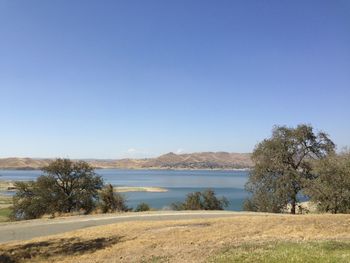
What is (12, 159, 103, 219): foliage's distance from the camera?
151 ft

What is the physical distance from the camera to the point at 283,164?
40906 millimetres

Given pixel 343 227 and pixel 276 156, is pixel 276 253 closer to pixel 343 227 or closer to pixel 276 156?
pixel 343 227

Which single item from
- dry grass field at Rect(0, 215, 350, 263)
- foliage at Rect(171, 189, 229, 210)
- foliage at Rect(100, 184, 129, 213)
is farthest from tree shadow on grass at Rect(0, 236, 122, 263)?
foliage at Rect(171, 189, 229, 210)

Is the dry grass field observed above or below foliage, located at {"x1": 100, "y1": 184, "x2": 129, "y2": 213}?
above

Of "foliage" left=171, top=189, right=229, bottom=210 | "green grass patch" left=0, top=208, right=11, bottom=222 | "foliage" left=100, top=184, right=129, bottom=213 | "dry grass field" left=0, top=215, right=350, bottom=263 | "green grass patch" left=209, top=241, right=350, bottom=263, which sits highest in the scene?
"green grass patch" left=209, top=241, right=350, bottom=263

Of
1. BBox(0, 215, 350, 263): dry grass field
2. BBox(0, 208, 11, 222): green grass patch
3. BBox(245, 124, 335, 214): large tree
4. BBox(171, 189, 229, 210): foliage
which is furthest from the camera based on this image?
BBox(0, 208, 11, 222): green grass patch

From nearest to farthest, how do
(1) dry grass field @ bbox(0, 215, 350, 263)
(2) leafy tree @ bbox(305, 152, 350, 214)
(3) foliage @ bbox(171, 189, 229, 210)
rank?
(1) dry grass field @ bbox(0, 215, 350, 263) < (2) leafy tree @ bbox(305, 152, 350, 214) < (3) foliage @ bbox(171, 189, 229, 210)

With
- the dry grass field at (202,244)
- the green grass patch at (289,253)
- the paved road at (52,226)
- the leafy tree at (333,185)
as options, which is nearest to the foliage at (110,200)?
the paved road at (52,226)

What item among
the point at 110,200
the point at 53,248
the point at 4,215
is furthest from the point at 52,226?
the point at 4,215

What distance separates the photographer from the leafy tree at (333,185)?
29531 mm

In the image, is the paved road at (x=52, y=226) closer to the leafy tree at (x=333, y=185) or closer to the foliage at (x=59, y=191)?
the leafy tree at (x=333, y=185)

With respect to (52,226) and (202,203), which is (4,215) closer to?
(202,203)

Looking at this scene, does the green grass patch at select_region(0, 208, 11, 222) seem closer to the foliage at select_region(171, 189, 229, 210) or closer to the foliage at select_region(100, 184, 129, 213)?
the foliage at select_region(100, 184, 129, 213)

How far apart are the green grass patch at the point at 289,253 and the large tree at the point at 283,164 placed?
28742 millimetres
